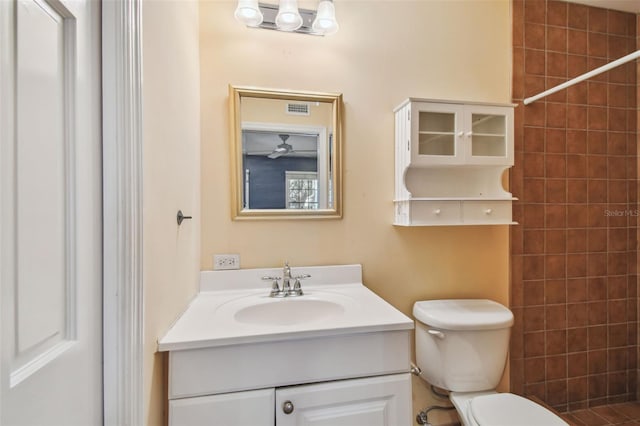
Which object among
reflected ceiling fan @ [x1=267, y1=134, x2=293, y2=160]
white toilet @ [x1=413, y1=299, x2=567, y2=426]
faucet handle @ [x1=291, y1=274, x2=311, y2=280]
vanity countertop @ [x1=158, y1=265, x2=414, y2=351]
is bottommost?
white toilet @ [x1=413, y1=299, x2=567, y2=426]

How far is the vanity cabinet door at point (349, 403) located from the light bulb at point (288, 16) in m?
1.50

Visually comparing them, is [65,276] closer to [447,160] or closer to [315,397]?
[315,397]

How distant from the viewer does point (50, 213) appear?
0.55m

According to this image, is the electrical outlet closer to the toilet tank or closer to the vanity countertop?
the vanity countertop

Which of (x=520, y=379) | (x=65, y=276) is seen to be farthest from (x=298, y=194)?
(x=520, y=379)

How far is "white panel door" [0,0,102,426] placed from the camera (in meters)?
0.46

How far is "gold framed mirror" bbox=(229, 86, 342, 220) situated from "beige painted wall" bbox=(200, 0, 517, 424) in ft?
0.18

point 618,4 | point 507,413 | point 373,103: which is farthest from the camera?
point 618,4

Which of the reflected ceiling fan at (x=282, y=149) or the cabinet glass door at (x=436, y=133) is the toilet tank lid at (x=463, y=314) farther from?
the reflected ceiling fan at (x=282, y=149)

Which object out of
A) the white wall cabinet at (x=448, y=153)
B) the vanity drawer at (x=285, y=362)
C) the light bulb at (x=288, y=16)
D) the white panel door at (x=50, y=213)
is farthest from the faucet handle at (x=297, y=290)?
the light bulb at (x=288, y=16)

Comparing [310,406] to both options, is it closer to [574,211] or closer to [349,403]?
[349,403]

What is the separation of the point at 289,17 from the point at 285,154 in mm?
623

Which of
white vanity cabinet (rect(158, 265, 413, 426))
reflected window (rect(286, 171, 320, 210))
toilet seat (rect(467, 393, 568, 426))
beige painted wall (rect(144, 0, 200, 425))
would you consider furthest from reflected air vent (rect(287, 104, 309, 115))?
toilet seat (rect(467, 393, 568, 426))

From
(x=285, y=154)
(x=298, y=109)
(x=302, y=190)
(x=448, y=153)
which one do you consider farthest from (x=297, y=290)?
(x=448, y=153)
